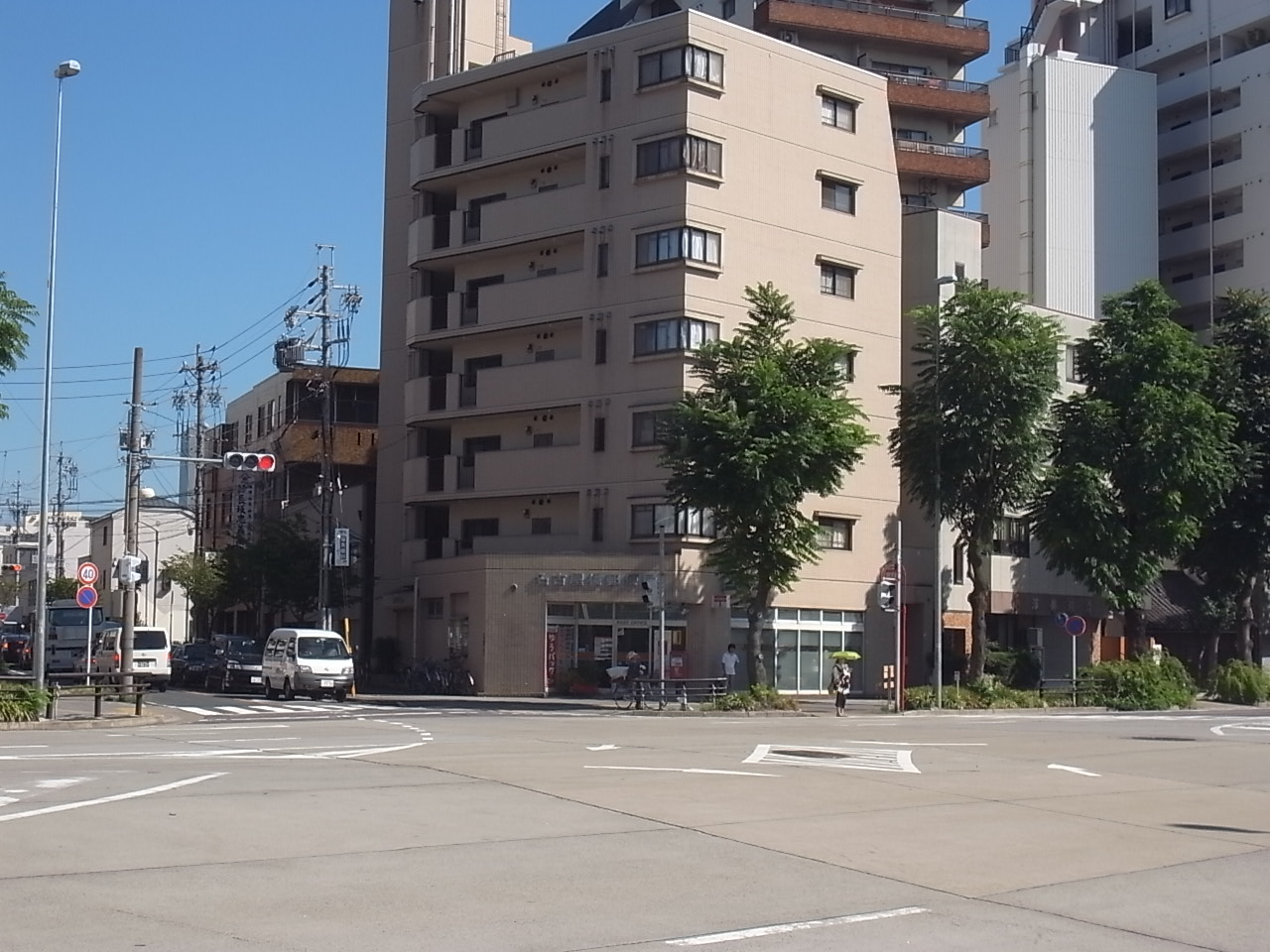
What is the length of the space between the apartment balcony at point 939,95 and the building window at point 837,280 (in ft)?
39.1

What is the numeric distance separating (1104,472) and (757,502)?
15.0 metres

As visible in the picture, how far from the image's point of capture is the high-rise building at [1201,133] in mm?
74188

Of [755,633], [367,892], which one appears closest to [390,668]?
[755,633]

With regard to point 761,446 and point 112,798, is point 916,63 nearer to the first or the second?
point 761,446

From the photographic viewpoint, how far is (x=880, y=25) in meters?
62.9

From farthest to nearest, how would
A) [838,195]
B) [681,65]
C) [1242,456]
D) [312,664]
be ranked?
1. [838,195]
2. [1242,456]
3. [681,65]
4. [312,664]

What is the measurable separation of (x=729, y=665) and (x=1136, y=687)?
13.6m

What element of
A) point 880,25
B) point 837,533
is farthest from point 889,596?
point 880,25

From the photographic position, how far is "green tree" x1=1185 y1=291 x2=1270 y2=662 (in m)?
53.5

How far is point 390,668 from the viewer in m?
56.0

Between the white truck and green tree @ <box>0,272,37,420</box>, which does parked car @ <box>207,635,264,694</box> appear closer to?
the white truck

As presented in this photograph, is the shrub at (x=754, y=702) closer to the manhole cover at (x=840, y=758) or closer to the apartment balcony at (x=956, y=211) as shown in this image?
the manhole cover at (x=840, y=758)

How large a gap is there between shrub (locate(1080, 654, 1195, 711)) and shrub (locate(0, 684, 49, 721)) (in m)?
32.4

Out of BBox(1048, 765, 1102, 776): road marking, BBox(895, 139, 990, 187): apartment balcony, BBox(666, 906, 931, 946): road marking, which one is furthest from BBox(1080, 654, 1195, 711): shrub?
BBox(666, 906, 931, 946): road marking
